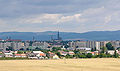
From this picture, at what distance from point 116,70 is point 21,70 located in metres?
18.5

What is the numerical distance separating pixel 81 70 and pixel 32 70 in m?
9.40

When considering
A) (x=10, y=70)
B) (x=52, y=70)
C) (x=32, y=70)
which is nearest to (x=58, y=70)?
(x=52, y=70)

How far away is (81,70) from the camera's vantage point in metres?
62.4

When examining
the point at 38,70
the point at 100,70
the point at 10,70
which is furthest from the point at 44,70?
the point at 100,70

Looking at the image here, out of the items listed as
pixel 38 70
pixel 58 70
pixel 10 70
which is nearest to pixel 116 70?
pixel 58 70

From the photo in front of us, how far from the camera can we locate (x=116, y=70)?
209 feet

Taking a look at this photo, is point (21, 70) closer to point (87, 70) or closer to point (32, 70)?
point (32, 70)

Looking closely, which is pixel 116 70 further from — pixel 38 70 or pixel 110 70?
pixel 38 70

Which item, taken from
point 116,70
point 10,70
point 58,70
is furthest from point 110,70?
point 10,70

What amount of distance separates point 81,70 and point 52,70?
18.3ft

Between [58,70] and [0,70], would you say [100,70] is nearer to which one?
[58,70]

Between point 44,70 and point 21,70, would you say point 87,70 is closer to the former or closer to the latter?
point 44,70

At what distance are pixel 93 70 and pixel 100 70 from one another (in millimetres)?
1408

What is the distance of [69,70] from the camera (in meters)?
62.4
